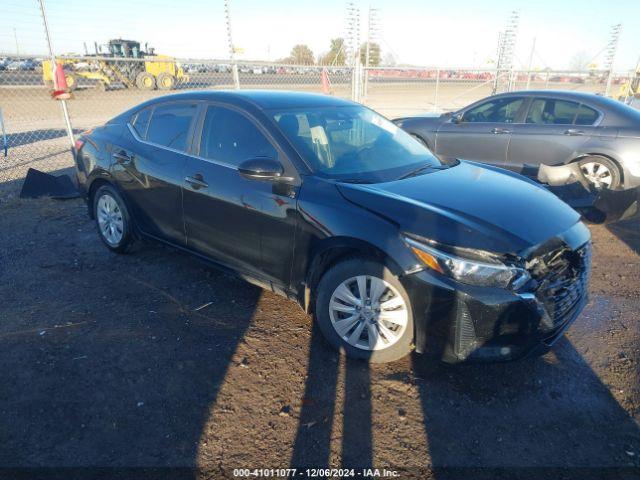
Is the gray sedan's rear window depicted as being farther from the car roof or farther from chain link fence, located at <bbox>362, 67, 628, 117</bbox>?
chain link fence, located at <bbox>362, 67, 628, 117</bbox>

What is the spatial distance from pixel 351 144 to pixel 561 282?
1809 mm

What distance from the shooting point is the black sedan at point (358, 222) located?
8.22 ft

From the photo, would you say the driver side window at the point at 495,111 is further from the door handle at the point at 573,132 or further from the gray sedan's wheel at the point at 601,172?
the gray sedan's wheel at the point at 601,172

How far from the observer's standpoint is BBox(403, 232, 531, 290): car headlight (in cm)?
246

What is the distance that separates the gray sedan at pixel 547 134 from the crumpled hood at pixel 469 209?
124 inches

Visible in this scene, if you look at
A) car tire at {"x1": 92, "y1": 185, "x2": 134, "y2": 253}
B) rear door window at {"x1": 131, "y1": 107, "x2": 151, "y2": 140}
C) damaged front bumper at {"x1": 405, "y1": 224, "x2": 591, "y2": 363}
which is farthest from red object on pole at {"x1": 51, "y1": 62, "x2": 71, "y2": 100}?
damaged front bumper at {"x1": 405, "y1": 224, "x2": 591, "y2": 363}

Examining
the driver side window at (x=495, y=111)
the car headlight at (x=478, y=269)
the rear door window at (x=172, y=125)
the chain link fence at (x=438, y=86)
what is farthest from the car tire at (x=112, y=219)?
the chain link fence at (x=438, y=86)

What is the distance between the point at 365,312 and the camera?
283 centimetres

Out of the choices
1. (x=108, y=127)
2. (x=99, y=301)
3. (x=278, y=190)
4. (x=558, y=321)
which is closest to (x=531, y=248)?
(x=558, y=321)

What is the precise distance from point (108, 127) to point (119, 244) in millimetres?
1220

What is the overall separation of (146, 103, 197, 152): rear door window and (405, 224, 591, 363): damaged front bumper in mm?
2374

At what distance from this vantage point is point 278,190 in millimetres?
3066

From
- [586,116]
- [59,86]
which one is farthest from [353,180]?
[59,86]

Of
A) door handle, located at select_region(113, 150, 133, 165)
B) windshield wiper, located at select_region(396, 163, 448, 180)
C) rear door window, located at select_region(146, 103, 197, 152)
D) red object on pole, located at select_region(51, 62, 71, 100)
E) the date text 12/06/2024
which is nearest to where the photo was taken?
the date text 12/06/2024
